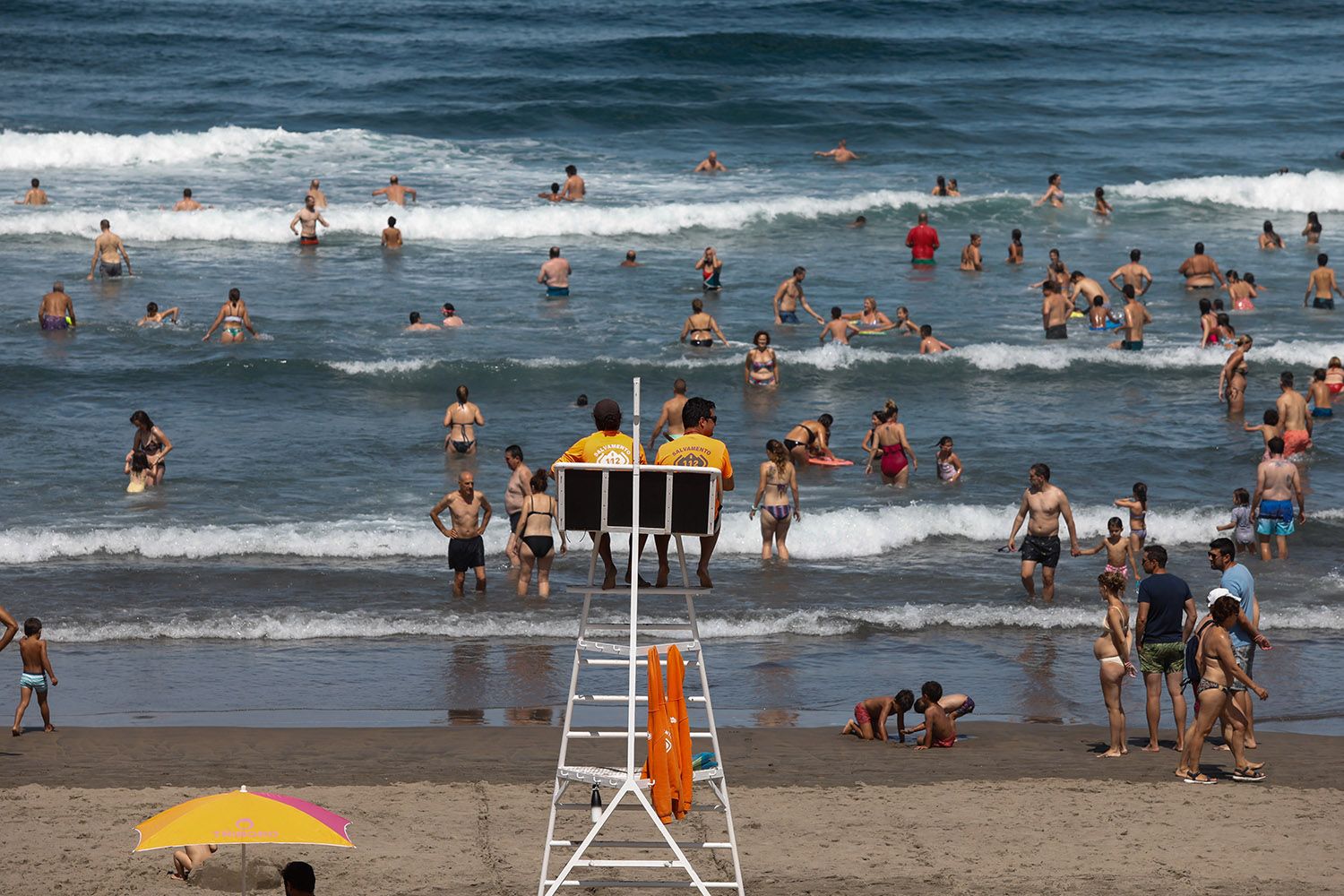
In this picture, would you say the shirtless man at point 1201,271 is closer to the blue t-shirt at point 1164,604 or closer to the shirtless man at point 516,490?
the shirtless man at point 516,490

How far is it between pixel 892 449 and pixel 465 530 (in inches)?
231

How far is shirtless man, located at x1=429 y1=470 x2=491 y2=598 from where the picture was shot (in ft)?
49.4

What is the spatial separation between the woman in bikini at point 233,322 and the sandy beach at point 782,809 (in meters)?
13.2

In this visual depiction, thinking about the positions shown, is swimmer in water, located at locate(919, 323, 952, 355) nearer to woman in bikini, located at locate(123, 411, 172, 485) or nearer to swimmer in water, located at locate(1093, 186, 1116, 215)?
swimmer in water, located at locate(1093, 186, 1116, 215)

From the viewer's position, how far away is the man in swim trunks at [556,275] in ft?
87.2

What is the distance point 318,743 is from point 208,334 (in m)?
14.0

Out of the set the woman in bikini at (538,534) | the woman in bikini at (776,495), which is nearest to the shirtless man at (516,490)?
the woman in bikini at (538,534)

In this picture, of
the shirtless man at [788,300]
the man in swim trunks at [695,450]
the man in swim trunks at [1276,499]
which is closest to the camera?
the man in swim trunks at [695,450]

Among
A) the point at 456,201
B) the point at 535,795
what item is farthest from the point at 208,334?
the point at 535,795

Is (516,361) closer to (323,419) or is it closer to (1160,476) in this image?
(323,419)

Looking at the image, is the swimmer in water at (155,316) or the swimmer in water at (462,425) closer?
the swimmer in water at (462,425)

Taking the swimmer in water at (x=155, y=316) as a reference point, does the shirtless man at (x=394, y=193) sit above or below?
above

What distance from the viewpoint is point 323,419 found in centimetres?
2131

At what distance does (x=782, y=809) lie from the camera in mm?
10102
